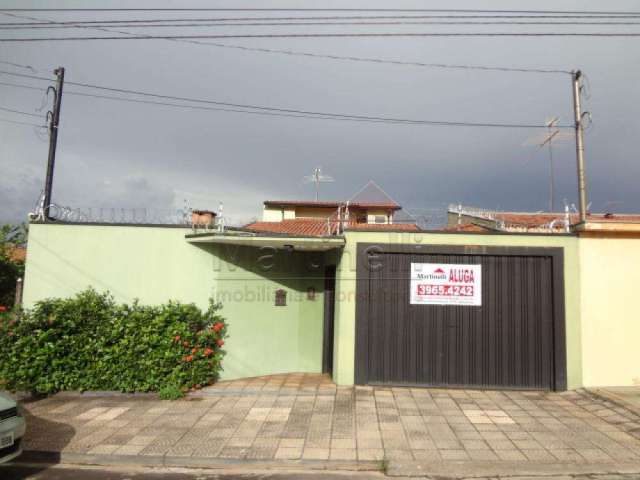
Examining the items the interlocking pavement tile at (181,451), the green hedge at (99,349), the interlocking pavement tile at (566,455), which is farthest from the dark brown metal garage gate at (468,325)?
the interlocking pavement tile at (181,451)

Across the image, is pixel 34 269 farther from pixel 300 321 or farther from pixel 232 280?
pixel 300 321

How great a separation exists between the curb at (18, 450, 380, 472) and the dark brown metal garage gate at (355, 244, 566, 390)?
3.12m

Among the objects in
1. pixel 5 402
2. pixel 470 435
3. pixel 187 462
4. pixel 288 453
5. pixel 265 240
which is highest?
pixel 265 240

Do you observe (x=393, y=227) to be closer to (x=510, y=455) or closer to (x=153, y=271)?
(x=153, y=271)

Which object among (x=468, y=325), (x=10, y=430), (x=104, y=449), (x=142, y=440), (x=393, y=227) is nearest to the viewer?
(x=10, y=430)

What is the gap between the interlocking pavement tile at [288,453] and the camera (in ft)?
16.7

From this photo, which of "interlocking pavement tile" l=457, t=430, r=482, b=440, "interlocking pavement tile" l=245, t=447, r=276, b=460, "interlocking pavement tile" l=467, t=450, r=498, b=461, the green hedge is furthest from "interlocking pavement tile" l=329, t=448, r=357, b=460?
the green hedge

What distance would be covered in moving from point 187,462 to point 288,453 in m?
1.26

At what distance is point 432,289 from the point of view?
26.9 feet

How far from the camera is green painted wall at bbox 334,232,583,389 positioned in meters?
7.91

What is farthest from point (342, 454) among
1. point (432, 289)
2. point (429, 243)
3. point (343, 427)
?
point (429, 243)

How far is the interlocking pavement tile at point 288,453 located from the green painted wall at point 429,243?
2.84 metres

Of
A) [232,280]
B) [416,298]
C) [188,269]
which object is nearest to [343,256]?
[416,298]

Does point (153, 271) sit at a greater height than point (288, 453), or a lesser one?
greater
